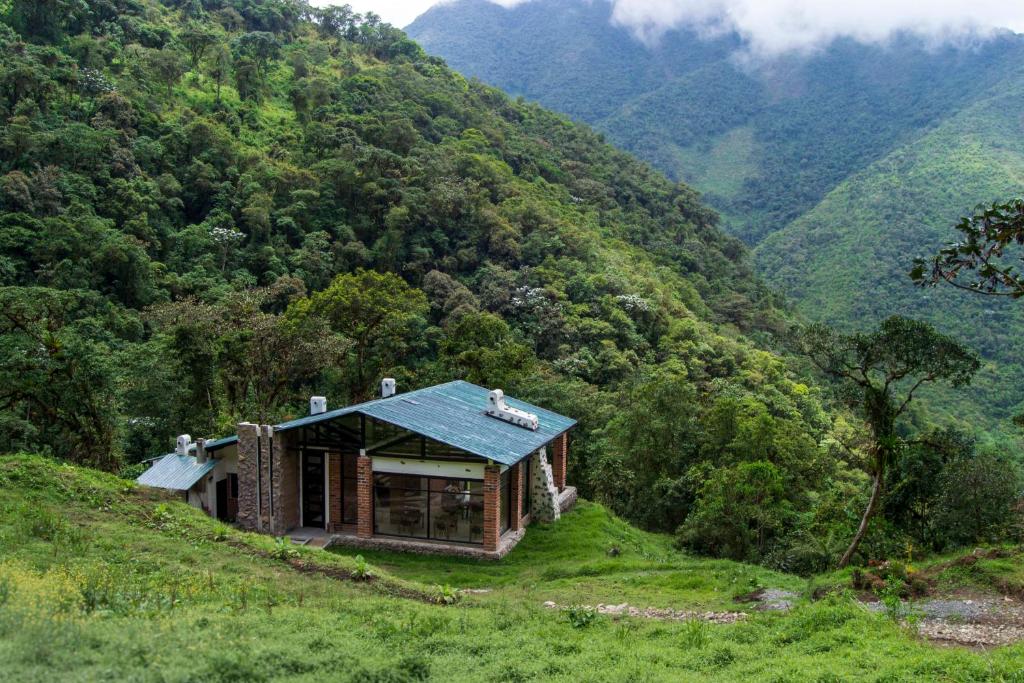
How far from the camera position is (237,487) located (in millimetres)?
19484

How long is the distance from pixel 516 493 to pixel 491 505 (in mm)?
1934

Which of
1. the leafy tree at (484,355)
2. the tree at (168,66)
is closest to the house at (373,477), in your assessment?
the leafy tree at (484,355)

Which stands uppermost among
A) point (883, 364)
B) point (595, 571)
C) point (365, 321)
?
point (365, 321)

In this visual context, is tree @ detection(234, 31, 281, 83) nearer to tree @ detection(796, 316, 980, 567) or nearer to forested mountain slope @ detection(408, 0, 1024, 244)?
forested mountain slope @ detection(408, 0, 1024, 244)

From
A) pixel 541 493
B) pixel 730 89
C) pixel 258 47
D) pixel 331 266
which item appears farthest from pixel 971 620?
pixel 730 89

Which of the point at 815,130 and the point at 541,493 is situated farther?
the point at 815,130

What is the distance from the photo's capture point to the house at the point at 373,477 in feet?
58.3

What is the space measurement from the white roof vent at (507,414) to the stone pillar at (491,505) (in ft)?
9.71

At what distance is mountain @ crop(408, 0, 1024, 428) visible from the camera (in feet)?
212

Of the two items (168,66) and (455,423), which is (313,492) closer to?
(455,423)

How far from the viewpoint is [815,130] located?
114 m

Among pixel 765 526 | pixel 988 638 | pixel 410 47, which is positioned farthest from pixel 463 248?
pixel 410 47

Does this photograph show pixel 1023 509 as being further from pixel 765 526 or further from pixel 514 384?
pixel 514 384

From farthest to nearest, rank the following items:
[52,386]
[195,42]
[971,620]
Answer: [195,42] → [52,386] → [971,620]
